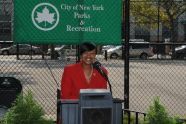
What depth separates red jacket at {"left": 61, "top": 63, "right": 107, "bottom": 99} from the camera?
5629mm

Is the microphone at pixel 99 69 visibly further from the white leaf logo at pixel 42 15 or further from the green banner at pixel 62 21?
the white leaf logo at pixel 42 15

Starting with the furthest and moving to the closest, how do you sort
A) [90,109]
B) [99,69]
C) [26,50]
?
[26,50] < [99,69] < [90,109]

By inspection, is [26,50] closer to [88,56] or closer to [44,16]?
[44,16]

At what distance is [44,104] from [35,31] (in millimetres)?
5192

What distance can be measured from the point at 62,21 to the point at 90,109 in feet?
10.3

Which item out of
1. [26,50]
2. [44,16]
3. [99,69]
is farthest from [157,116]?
[26,50]

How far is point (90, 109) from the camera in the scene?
4699 millimetres

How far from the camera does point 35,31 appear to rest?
24.9 ft

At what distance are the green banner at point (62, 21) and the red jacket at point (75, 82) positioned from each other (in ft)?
6.53

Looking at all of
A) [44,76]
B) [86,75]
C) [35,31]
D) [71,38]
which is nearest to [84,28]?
[71,38]

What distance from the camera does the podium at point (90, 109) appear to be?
470cm

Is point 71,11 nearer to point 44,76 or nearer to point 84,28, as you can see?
point 84,28

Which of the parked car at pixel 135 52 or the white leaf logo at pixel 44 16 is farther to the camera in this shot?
the parked car at pixel 135 52

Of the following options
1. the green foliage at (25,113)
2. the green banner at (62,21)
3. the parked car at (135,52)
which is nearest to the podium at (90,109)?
the green foliage at (25,113)
